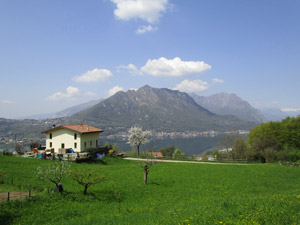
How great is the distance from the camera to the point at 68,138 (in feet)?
149

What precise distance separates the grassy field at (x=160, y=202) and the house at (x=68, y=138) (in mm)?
17129

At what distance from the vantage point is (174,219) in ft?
35.3

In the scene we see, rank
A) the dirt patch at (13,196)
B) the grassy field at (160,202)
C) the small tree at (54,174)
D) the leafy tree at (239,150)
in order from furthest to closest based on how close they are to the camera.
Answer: the leafy tree at (239,150) < the small tree at (54,174) < the dirt patch at (13,196) < the grassy field at (160,202)

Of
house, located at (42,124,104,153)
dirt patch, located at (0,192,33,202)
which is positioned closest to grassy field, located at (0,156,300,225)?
dirt patch, located at (0,192,33,202)

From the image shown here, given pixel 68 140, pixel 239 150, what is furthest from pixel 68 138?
pixel 239 150

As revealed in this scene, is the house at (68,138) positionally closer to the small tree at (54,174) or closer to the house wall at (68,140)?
the house wall at (68,140)

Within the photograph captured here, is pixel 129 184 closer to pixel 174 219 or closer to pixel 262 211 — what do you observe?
pixel 174 219

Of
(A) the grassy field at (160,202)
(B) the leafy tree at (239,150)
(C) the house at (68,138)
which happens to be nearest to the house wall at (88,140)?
(C) the house at (68,138)

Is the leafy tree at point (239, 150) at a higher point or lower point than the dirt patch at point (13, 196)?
lower

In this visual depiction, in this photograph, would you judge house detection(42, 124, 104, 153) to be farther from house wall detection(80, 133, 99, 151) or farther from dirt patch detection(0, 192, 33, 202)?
dirt patch detection(0, 192, 33, 202)

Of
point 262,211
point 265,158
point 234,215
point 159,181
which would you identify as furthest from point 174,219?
point 265,158

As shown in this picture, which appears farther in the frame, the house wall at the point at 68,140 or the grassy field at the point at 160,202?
the house wall at the point at 68,140

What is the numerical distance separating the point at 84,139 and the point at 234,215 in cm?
3900

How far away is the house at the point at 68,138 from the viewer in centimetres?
4459
